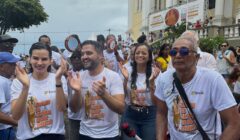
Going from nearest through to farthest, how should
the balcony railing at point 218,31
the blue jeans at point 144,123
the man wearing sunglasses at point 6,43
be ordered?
1. the blue jeans at point 144,123
2. the man wearing sunglasses at point 6,43
3. the balcony railing at point 218,31

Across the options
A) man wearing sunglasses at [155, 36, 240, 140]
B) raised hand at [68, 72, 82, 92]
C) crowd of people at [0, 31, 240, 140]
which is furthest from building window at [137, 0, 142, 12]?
man wearing sunglasses at [155, 36, 240, 140]

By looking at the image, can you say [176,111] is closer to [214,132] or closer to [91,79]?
[214,132]

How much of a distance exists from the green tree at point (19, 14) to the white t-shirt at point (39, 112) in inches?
1272

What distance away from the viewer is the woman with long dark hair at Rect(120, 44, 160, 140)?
5.20 metres

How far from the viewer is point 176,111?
322 centimetres

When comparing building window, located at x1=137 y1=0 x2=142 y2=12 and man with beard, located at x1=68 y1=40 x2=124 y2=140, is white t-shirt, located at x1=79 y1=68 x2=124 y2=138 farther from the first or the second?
building window, located at x1=137 y1=0 x2=142 y2=12

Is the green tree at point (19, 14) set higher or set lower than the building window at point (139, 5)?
lower

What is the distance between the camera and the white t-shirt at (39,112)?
3.83m

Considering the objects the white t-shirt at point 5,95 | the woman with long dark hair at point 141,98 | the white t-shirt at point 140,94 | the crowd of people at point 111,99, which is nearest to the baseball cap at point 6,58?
the crowd of people at point 111,99

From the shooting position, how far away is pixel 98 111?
13.3 feet

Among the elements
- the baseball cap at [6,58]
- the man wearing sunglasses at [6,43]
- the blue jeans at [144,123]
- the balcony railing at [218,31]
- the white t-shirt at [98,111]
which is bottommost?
the blue jeans at [144,123]

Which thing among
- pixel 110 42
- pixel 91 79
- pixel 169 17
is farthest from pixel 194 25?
pixel 91 79

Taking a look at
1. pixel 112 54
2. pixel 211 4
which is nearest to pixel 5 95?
pixel 112 54

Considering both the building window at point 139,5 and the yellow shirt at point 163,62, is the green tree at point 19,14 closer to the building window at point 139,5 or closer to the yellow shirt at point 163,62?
the building window at point 139,5
